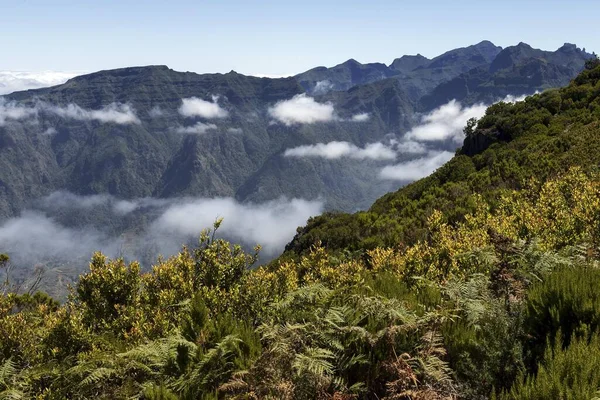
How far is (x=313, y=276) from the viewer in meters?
12.4

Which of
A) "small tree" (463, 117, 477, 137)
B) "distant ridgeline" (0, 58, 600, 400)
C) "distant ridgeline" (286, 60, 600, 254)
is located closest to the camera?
"distant ridgeline" (0, 58, 600, 400)

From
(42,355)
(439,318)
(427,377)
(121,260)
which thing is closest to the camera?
(427,377)

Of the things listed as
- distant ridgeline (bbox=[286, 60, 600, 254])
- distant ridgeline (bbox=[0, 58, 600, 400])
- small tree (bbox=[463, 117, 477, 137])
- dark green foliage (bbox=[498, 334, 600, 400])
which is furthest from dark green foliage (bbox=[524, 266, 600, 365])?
small tree (bbox=[463, 117, 477, 137])

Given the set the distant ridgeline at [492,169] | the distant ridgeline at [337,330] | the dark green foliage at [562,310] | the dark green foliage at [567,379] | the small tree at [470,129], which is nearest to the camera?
the dark green foliage at [567,379]

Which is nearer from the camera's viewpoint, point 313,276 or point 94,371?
point 94,371

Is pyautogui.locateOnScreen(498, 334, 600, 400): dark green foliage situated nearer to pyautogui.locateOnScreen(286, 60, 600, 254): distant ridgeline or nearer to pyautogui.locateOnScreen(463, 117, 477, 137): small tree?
pyautogui.locateOnScreen(286, 60, 600, 254): distant ridgeline

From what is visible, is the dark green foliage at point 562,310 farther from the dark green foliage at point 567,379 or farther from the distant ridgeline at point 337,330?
the dark green foliage at point 567,379

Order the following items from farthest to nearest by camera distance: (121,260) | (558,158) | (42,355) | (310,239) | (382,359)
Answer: (310,239)
(558,158)
(121,260)
(42,355)
(382,359)

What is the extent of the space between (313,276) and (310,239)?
66.8 ft

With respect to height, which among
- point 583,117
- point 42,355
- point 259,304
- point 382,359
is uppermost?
point 583,117

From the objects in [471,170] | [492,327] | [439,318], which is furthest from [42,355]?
[471,170]

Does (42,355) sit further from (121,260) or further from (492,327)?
(492,327)

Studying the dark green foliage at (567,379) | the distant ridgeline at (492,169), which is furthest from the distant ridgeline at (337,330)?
the distant ridgeline at (492,169)

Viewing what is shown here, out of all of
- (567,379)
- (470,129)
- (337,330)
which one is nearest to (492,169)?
(470,129)
